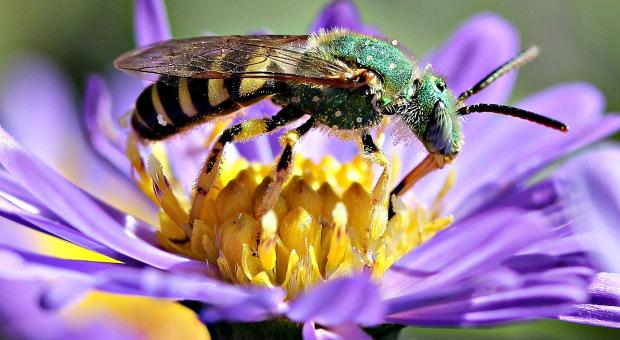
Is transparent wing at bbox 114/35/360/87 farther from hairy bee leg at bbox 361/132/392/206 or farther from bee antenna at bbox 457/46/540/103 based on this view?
bee antenna at bbox 457/46/540/103

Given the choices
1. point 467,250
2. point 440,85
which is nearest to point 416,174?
point 440,85

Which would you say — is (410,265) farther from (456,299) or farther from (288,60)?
(288,60)

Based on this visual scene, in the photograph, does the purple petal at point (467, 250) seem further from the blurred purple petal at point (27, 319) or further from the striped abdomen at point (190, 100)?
the blurred purple petal at point (27, 319)

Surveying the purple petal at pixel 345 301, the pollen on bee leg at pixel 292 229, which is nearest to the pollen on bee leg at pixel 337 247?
the pollen on bee leg at pixel 292 229

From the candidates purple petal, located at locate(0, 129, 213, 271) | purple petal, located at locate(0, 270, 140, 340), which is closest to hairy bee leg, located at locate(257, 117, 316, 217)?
purple petal, located at locate(0, 129, 213, 271)

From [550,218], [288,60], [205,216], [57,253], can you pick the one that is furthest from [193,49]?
[57,253]
